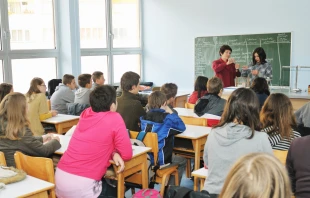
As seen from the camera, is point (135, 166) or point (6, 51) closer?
point (135, 166)

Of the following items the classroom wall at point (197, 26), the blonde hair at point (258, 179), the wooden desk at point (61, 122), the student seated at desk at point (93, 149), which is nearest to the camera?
the blonde hair at point (258, 179)

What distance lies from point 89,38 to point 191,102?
3481 mm

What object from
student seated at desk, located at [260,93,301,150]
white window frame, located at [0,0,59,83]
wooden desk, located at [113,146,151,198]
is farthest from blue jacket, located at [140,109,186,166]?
white window frame, located at [0,0,59,83]

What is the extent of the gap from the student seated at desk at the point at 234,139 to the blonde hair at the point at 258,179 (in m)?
1.21

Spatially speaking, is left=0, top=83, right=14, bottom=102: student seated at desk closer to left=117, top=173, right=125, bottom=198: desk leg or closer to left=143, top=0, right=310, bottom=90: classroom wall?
left=117, top=173, right=125, bottom=198: desk leg

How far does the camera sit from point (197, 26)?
26.6ft

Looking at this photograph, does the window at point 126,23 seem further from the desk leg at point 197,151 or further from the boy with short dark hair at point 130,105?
the desk leg at point 197,151

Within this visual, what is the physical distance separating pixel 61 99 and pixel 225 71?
2.86 metres

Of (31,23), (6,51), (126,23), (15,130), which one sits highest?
(126,23)

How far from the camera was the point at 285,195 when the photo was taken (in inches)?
43.3

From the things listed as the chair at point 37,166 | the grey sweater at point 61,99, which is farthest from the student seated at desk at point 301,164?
the grey sweater at point 61,99

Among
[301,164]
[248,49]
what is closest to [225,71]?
[248,49]

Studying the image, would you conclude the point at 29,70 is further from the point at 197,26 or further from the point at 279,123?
the point at 279,123

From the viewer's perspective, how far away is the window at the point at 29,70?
6691 millimetres
